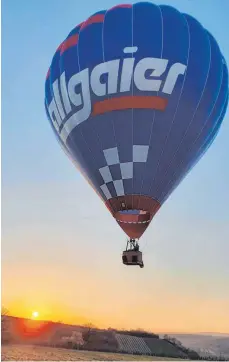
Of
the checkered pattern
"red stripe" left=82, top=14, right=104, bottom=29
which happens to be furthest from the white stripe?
the checkered pattern

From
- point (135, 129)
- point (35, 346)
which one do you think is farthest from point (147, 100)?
point (35, 346)

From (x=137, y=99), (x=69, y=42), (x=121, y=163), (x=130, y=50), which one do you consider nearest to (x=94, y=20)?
(x=69, y=42)

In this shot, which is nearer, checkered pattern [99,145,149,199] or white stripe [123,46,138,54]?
white stripe [123,46,138,54]

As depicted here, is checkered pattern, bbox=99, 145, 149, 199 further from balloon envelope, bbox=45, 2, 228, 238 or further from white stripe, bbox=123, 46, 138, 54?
white stripe, bbox=123, 46, 138, 54

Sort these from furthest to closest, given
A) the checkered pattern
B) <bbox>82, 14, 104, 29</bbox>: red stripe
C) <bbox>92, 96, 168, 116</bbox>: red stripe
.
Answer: <bbox>82, 14, 104, 29</bbox>: red stripe < the checkered pattern < <bbox>92, 96, 168, 116</bbox>: red stripe

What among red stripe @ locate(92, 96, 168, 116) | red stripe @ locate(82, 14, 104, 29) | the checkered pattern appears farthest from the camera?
red stripe @ locate(82, 14, 104, 29)

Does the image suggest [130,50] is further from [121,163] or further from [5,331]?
[5,331]

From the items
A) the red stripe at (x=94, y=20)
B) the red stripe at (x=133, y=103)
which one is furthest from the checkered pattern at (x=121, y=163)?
the red stripe at (x=94, y=20)
